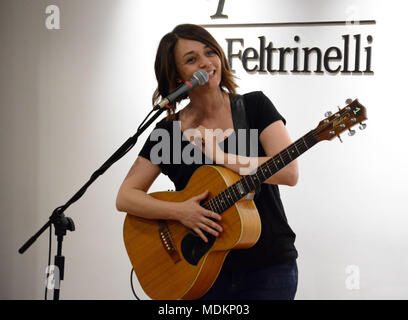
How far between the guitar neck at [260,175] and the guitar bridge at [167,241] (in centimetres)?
23

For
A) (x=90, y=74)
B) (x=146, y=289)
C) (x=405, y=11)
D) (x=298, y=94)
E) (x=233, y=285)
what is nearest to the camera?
(x=233, y=285)

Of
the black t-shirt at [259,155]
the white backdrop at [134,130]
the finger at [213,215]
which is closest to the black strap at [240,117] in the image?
the black t-shirt at [259,155]

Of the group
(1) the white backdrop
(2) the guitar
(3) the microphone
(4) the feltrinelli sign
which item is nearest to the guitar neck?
(2) the guitar

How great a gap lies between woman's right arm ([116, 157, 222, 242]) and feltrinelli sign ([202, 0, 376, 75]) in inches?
52.1

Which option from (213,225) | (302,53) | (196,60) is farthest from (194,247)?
(302,53)

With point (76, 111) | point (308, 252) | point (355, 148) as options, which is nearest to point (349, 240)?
point (308, 252)

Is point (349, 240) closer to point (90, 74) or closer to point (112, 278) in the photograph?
point (112, 278)

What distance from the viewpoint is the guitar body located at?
5.87 ft

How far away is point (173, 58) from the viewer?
2033 millimetres

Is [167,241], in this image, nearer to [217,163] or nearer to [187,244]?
[187,244]

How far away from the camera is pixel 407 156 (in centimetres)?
293

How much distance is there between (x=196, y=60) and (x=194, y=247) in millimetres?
705

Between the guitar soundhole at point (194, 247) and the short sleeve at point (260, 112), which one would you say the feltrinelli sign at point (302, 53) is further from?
the guitar soundhole at point (194, 247)
